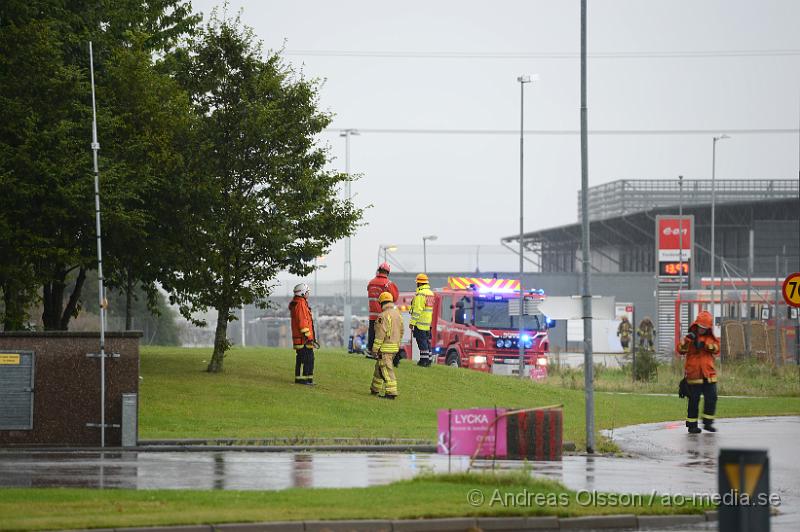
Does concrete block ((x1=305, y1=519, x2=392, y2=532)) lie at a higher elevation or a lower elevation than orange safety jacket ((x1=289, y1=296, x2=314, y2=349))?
lower

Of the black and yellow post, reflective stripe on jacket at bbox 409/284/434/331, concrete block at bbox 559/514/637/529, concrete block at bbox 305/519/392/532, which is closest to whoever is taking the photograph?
the black and yellow post

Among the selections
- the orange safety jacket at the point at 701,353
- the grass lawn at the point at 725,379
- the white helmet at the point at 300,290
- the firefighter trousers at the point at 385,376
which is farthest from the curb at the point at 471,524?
the grass lawn at the point at 725,379

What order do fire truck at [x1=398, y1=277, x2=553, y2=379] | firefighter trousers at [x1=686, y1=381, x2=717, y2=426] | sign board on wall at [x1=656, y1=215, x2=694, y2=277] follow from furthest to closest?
sign board on wall at [x1=656, y1=215, x2=694, y2=277], fire truck at [x1=398, y1=277, x2=553, y2=379], firefighter trousers at [x1=686, y1=381, x2=717, y2=426]

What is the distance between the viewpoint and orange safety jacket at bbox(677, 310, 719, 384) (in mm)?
24141

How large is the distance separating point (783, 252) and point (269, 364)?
57.5m

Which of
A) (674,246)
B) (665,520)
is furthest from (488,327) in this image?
(665,520)

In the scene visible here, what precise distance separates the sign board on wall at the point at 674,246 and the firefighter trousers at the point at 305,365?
3209 cm

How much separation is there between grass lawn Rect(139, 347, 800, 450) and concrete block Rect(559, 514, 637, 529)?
314 inches

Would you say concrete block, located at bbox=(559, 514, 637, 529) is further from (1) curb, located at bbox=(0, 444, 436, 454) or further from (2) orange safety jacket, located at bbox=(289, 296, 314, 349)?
(2) orange safety jacket, located at bbox=(289, 296, 314, 349)

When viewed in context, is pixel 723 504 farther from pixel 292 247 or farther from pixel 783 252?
pixel 783 252

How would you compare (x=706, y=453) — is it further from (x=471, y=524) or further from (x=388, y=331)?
(x=471, y=524)

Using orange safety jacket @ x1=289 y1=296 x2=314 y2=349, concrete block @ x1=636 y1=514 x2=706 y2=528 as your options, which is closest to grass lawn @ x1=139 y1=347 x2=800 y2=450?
orange safety jacket @ x1=289 y1=296 x2=314 y2=349

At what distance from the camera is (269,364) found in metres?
31.9

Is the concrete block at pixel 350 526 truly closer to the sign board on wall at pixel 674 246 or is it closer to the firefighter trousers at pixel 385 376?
the firefighter trousers at pixel 385 376
